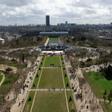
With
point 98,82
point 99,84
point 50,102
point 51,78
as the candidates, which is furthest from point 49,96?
point 51,78

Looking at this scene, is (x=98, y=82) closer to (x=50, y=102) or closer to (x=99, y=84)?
(x=99, y=84)

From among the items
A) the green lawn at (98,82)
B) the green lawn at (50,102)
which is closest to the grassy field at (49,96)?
the green lawn at (50,102)

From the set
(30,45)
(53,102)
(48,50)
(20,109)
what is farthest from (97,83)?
(30,45)

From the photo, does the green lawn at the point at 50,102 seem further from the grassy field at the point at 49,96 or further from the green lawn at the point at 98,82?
the green lawn at the point at 98,82

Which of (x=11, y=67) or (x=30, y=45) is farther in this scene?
(x=30, y=45)

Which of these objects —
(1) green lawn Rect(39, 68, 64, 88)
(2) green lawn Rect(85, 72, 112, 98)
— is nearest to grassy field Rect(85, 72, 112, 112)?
(2) green lawn Rect(85, 72, 112, 98)

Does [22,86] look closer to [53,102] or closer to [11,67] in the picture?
[53,102]
